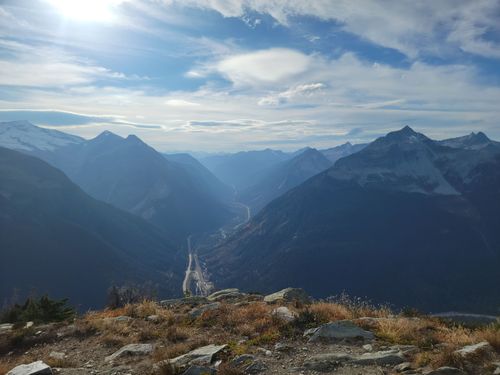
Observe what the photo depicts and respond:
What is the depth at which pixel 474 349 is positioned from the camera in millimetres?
11336

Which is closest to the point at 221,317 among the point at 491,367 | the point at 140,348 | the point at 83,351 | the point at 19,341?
the point at 140,348

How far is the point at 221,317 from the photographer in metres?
19.5

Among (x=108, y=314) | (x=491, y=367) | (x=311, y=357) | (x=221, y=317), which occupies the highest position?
(x=491, y=367)

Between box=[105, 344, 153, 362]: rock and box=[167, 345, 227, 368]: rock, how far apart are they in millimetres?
2214

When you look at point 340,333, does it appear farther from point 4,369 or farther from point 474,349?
point 4,369

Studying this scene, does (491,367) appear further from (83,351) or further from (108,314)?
(108,314)

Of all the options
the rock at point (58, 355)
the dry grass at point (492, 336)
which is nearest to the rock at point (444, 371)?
the dry grass at point (492, 336)

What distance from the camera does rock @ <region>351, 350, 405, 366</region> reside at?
39.5ft

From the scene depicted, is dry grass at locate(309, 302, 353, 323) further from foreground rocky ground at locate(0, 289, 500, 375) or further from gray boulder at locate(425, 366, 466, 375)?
gray boulder at locate(425, 366, 466, 375)

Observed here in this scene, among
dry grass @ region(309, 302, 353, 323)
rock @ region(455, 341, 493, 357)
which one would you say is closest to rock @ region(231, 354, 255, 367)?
dry grass @ region(309, 302, 353, 323)

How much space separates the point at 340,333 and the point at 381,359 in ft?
10.4

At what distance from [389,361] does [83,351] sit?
42.1ft

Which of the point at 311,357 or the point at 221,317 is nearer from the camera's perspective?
the point at 311,357

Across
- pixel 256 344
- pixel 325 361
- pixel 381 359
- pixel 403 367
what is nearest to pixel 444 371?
pixel 403 367
